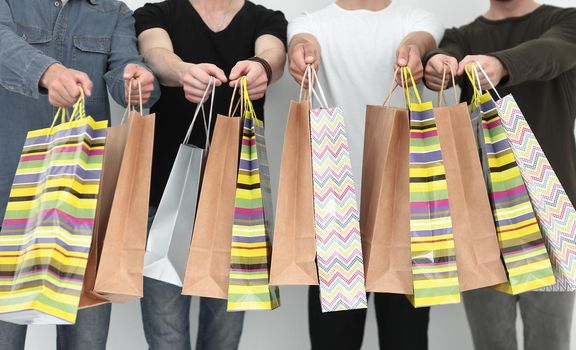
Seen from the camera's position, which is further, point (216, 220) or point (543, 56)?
point (543, 56)

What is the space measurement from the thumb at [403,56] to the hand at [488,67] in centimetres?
10

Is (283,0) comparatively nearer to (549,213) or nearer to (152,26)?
(152,26)

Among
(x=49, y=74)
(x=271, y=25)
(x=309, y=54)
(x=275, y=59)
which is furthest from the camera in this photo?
(x=271, y=25)

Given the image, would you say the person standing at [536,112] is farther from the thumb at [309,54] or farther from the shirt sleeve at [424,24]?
the thumb at [309,54]

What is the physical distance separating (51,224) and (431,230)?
628mm

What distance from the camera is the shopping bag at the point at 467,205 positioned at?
0.93 metres

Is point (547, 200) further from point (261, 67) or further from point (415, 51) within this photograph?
point (261, 67)

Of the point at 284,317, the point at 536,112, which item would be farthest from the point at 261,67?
the point at 284,317

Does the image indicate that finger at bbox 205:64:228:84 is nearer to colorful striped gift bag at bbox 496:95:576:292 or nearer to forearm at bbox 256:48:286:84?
forearm at bbox 256:48:286:84

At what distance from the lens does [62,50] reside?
1.19 m

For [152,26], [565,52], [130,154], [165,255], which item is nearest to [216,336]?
[165,255]

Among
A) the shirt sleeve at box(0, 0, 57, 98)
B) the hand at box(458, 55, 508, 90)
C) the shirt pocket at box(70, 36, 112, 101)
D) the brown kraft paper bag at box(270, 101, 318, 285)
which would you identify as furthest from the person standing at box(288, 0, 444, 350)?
the shirt sleeve at box(0, 0, 57, 98)

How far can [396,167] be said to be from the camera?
3.14ft

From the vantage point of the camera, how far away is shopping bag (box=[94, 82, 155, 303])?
927 millimetres
